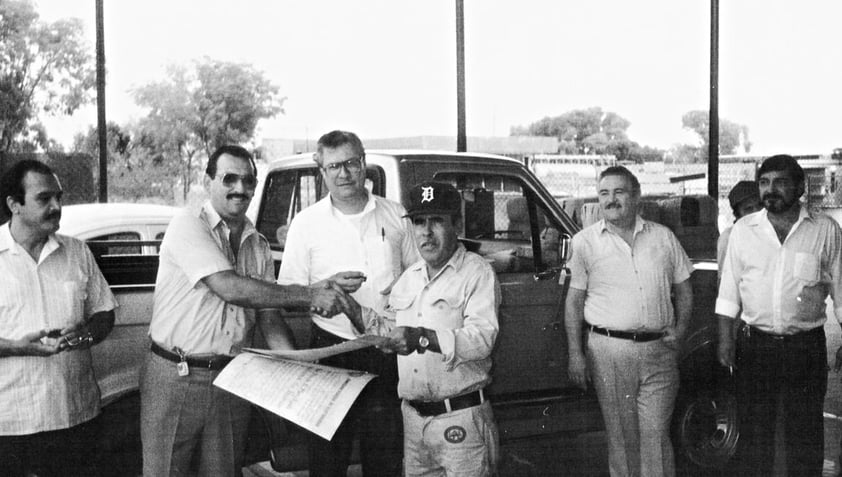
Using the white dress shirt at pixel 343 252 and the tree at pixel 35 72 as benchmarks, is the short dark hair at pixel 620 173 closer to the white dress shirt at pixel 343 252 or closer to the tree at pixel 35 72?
the white dress shirt at pixel 343 252

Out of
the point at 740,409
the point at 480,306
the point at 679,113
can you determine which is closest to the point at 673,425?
the point at 740,409

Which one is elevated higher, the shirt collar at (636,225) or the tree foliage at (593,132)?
the tree foliage at (593,132)

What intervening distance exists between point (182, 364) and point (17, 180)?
0.94 metres

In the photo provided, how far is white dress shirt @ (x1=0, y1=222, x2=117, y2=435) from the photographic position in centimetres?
353

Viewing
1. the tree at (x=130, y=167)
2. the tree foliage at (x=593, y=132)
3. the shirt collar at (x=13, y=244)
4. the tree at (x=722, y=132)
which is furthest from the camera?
the tree foliage at (x=593, y=132)

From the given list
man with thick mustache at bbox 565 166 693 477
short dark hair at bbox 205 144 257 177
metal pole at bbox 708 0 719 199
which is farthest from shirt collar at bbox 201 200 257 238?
metal pole at bbox 708 0 719 199

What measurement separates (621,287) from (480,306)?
60.3 inches

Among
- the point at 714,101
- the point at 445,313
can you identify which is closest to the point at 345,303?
the point at 445,313

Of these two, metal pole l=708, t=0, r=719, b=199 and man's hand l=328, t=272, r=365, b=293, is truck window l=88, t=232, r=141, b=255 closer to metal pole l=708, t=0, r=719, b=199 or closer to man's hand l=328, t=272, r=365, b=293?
man's hand l=328, t=272, r=365, b=293

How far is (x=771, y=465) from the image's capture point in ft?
16.5

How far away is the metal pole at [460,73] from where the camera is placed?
10.2 m

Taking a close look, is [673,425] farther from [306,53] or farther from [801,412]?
[306,53]

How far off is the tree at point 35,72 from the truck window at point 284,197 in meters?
4.47

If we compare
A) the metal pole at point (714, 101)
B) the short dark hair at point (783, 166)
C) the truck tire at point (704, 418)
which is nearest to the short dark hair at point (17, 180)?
the short dark hair at point (783, 166)
